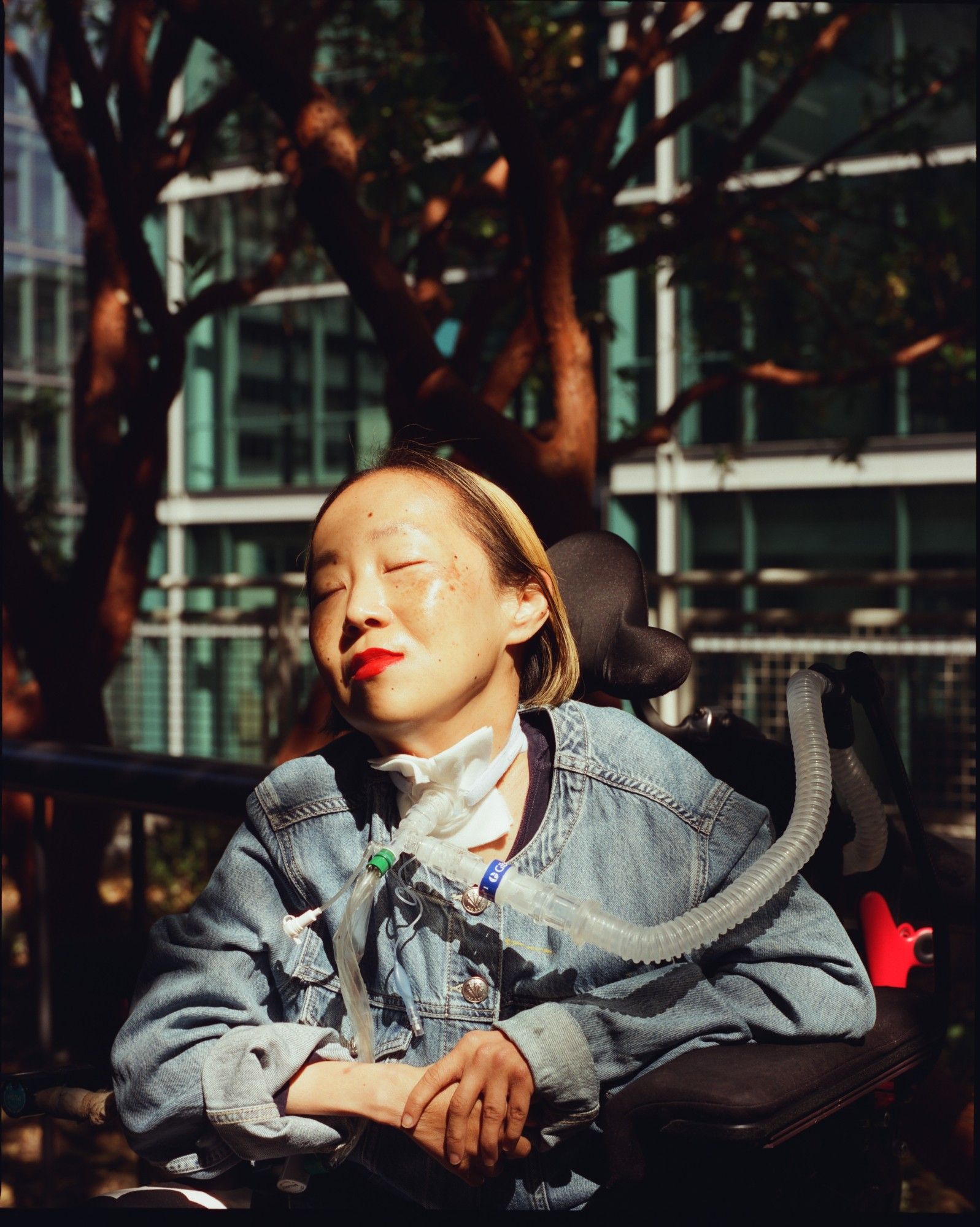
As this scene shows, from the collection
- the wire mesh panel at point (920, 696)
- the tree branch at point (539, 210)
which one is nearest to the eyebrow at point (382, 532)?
the tree branch at point (539, 210)

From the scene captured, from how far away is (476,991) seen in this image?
150cm

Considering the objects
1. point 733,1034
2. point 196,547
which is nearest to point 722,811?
point 733,1034

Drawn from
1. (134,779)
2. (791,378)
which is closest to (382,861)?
(134,779)

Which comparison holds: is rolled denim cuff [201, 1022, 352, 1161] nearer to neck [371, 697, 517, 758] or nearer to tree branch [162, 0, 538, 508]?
neck [371, 697, 517, 758]

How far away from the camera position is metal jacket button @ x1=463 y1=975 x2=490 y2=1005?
1.50m

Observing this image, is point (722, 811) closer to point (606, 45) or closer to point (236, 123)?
point (236, 123)

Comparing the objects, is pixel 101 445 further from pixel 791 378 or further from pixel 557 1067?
pixel 557 1067

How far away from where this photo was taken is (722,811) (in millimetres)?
1532

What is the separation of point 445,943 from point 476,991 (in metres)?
0.07

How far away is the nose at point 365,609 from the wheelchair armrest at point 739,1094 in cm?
60

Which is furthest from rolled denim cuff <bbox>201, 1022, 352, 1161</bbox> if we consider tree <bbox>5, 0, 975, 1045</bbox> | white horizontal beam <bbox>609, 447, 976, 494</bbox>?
white horizontal beam <bbox>609, 447, 976, 494</bbox>

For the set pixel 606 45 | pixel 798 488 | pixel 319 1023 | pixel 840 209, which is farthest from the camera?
pixel 798 488

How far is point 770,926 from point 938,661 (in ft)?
16.3

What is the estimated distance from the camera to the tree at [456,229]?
295cm
